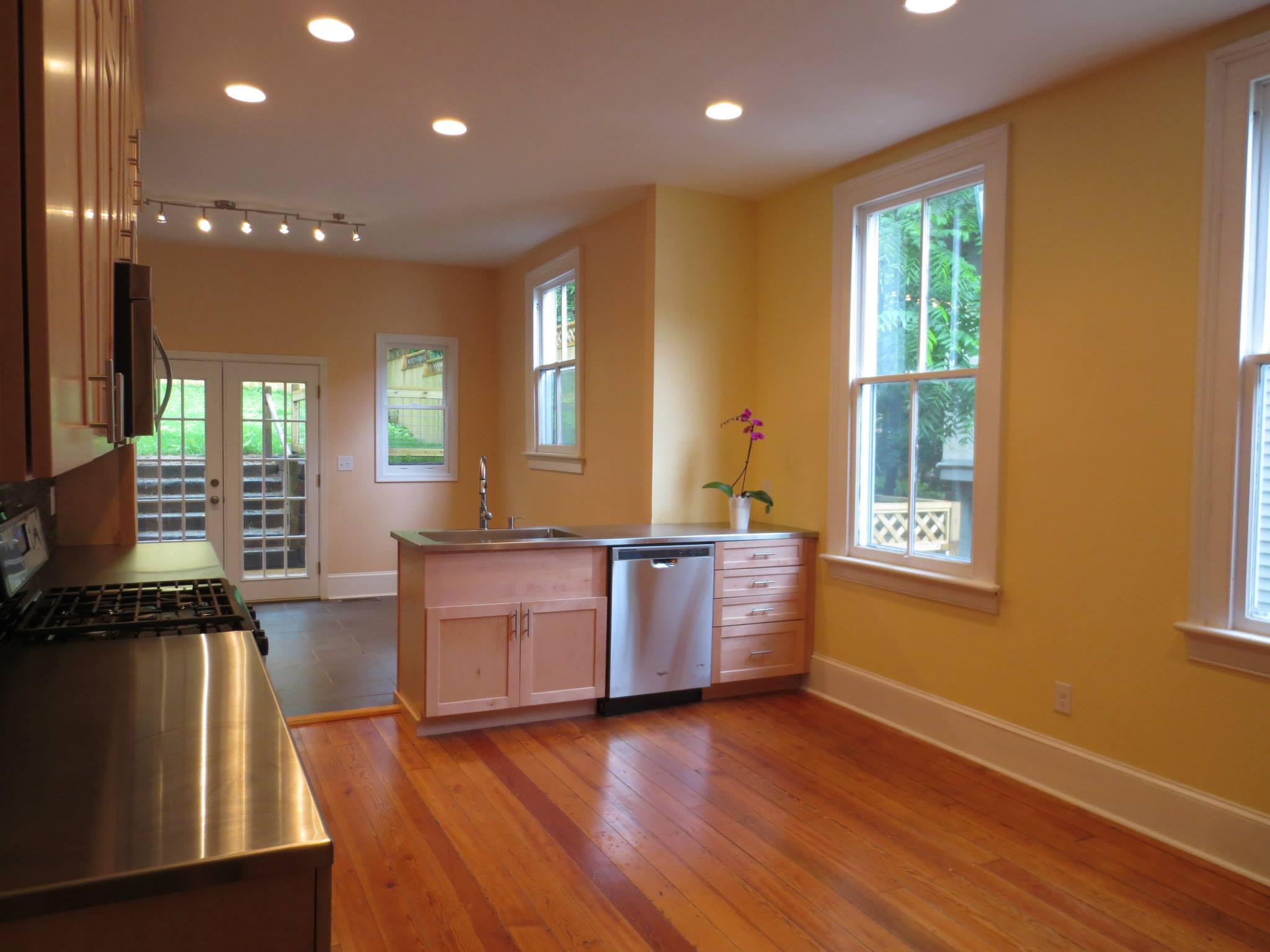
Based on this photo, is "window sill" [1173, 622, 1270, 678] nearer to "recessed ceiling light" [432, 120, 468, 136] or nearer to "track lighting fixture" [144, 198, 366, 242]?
"recessed ceiling light" [432, 120, 468, 136]

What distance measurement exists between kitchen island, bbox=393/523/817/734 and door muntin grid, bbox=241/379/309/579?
9.40ft

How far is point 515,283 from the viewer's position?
6.76 m

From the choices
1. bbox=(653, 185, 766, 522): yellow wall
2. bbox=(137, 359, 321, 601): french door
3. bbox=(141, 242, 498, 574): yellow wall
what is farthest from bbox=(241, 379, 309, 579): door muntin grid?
bbox=(653, 185, 766, 522): yellow wall

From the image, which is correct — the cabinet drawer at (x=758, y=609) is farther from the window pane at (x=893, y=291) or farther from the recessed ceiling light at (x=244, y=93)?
the recessed ceiling light at (x=244, y=93)

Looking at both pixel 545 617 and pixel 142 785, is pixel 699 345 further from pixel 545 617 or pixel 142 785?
pixel 142 785

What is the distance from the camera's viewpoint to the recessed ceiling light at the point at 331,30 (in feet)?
9.25

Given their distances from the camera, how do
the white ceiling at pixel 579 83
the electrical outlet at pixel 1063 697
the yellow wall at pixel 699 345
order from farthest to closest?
the yellow wall at pixel 699 345, the electrical outlet at pixel 1063 697, the white ceiling at pixel 579 83

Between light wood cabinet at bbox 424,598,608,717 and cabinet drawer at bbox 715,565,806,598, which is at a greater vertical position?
cabinet drawer at bbox 715,565,806,598

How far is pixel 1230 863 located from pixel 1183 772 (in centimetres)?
28

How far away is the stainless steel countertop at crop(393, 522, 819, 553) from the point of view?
372cm

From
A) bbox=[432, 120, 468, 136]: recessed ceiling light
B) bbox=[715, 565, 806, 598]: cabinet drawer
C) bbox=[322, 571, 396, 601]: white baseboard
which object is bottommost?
bbox=[322, 571, 396, 601]: white baseboard

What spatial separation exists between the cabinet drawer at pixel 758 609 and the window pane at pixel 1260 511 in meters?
2.02

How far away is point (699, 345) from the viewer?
4699mm

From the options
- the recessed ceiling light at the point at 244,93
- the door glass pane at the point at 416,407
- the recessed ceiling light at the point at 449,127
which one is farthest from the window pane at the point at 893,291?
the door glass pane at the point at 416,407
